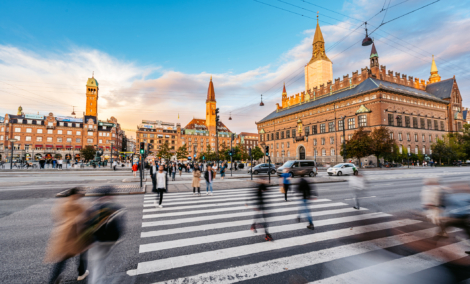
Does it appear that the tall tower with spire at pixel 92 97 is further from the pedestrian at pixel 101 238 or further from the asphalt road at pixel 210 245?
the pedestrian at pixel 101 238

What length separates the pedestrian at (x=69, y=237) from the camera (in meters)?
3.33

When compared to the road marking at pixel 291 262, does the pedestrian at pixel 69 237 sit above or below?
above

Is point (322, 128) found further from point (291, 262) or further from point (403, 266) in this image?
point (291, 262)

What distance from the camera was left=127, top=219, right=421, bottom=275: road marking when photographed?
166 inches

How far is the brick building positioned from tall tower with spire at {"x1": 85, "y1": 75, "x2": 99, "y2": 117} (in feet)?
1.50

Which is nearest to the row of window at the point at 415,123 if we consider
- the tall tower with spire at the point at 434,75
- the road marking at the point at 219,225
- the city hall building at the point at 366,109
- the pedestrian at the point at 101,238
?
the city hall building at the point at 366,109

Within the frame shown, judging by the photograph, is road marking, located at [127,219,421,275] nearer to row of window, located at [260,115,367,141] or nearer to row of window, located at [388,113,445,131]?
row of window, located at [260,115,367,141]

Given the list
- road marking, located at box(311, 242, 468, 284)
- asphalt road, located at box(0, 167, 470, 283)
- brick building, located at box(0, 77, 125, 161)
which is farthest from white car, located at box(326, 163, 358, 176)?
brick building, located at box(0, 77, 125, 161)

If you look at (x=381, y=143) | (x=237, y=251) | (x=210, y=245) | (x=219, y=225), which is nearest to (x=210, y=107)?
(x=381, y=143)

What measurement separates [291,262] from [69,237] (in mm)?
3809

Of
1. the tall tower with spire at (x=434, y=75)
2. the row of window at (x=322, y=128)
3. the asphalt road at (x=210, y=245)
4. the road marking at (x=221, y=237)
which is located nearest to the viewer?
the asphalt road at (x=210, y=245)

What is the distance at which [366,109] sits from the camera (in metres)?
50.8

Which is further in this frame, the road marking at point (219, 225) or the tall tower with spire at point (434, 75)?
the tall tower with spire at point (434, 75)

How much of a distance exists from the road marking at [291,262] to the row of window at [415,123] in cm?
5376
